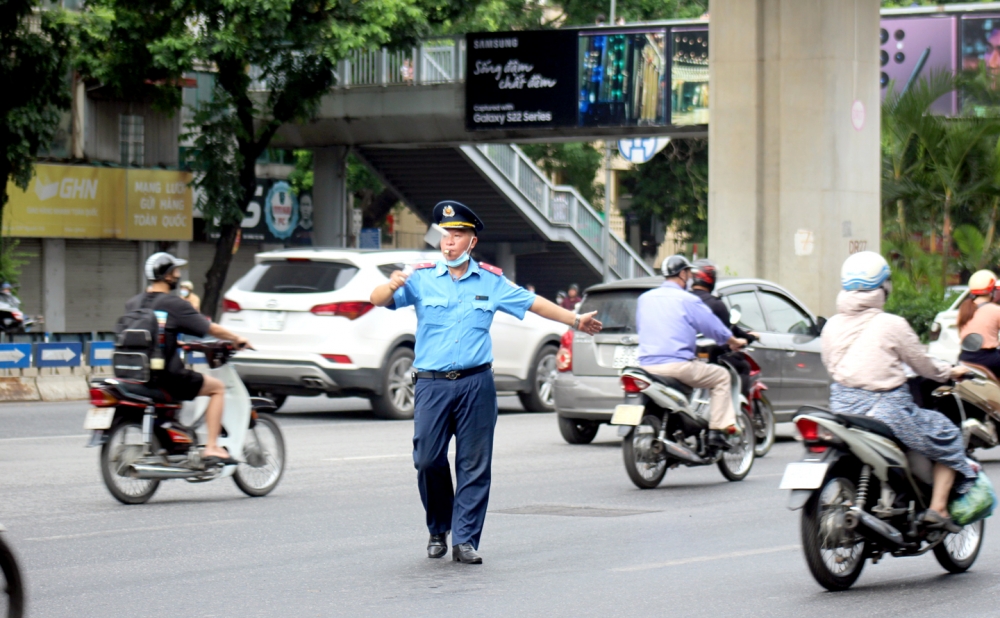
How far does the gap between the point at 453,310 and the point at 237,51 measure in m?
19.6

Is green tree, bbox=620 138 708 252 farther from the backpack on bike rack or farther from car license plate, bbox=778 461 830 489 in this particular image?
car license plate, bbox=778 461 830 489

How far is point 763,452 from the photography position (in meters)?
13.1

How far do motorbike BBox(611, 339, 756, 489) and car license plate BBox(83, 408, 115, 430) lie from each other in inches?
141

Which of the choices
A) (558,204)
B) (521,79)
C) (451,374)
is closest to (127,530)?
(451,374)

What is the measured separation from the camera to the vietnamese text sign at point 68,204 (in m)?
29.1

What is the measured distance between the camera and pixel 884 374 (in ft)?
22.9

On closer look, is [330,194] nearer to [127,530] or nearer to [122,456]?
[122,456]

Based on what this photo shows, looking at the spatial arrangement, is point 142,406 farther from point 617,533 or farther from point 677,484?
point 677,484

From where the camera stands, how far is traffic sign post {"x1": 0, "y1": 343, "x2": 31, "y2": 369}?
1920 centimetres

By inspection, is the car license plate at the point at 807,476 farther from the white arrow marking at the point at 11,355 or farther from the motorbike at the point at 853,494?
the white arrow marking at the point at 11,355

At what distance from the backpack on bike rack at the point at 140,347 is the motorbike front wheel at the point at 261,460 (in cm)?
100

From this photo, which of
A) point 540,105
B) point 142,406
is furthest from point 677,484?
point 540,105

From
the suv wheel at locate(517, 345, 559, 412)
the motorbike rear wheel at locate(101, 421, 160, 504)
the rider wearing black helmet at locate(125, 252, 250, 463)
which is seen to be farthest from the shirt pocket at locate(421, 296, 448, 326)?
the suv wheel at locate(517, 345, 559, 412)

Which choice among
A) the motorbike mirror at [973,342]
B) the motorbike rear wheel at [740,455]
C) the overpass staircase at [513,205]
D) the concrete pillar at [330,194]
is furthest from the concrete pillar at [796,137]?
the motorbike mirror at [973,342]
